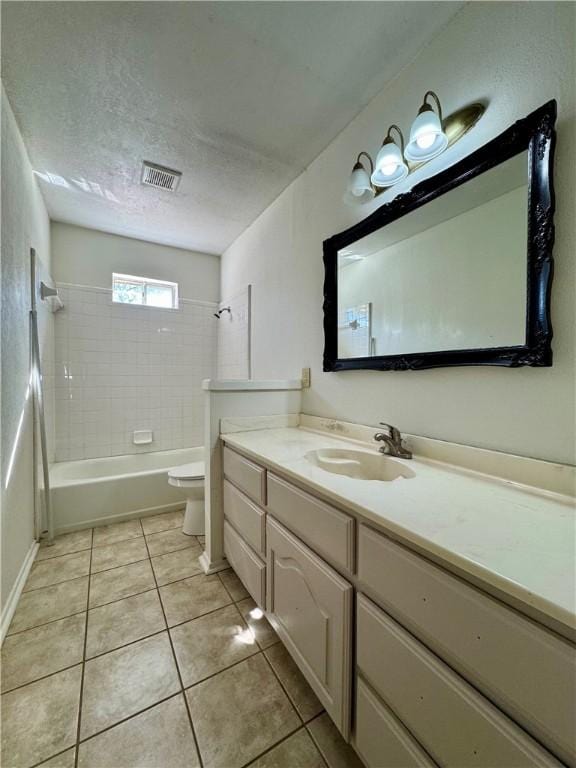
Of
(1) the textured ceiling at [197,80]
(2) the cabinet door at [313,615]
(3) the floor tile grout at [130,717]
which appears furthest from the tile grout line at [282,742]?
(1) the textured ceiling at [197,80]

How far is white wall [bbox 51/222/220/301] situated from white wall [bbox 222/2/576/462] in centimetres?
175

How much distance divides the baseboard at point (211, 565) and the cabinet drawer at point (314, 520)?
850mm

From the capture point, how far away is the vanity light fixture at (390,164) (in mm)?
1248

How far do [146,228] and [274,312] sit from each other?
153cm

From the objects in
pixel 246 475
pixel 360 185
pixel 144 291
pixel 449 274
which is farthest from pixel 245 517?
pixel 144 291

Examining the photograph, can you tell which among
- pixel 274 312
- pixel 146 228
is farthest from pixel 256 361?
pixel 146 228

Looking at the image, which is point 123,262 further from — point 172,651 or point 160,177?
point 172,651

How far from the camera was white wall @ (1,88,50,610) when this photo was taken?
1.46 m

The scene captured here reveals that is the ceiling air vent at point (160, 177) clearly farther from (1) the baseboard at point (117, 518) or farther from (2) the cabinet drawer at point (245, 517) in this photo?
(1) the baseboard at point (117, 518)

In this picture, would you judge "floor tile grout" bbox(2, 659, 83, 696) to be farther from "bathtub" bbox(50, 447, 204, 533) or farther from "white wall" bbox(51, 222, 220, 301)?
"white wall" bbox(51, 222, 220, 301)

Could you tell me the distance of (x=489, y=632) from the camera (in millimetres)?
530

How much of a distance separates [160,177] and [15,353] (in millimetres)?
1433

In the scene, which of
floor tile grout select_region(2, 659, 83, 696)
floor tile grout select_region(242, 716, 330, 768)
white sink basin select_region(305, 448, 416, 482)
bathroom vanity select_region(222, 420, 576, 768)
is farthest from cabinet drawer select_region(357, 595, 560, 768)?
floor tile grout select_region(2, 659, 83, 696)

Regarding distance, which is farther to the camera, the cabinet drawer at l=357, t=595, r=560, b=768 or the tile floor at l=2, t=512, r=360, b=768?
the tile floor at l=2, t=512, r=360, b=768
